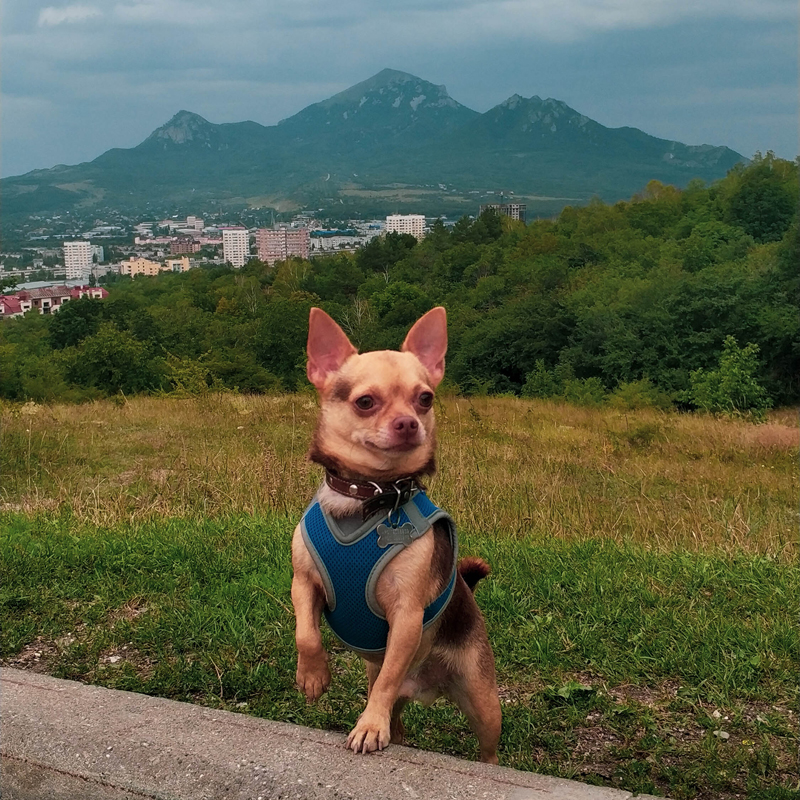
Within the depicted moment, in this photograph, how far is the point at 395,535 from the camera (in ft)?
8.64

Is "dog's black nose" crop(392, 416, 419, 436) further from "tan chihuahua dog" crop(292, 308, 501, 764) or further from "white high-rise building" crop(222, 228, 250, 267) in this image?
"white high-rise building" crop(222, 228, 250, 267)

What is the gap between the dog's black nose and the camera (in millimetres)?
2383

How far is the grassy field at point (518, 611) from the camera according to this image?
340 cm

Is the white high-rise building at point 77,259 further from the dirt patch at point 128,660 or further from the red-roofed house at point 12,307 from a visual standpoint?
the dirt patch at point 128,660

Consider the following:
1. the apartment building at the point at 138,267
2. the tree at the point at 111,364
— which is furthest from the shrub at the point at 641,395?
the apartment building at the point at 138,267

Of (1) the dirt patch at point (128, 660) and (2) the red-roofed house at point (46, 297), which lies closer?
(1) the dirt patch at point (128, 660)

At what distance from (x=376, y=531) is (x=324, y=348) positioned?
56 cm

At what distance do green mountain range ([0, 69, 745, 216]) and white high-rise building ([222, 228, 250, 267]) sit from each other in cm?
1465

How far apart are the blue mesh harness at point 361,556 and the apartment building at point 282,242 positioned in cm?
7858

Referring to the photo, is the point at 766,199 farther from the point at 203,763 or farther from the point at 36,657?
the point at 203,763

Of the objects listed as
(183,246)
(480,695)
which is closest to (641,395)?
(480,695)

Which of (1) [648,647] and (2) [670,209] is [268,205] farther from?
(1) [648,647]

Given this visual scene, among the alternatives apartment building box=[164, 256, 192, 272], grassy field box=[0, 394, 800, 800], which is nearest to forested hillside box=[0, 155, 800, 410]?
apartment building box=[164, 256, 192, 272]

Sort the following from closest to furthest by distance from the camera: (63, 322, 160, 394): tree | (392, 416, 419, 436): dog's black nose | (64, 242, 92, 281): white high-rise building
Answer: (392, 416, 419, 436): dog's black nose < (63, 322, 160, 394): tree < (64, 242, 92, 281): white high-rise building
